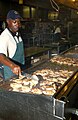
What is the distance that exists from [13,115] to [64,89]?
586 millimetres

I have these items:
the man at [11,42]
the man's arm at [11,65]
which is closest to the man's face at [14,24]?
the man at [11,42]

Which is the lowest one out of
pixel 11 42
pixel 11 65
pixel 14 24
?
pixel 11 65

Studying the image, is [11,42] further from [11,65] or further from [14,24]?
[11,65]

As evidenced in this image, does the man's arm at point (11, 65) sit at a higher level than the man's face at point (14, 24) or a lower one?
lower

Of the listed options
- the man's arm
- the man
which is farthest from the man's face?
the man's arm

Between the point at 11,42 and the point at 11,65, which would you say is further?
the point at 11,42

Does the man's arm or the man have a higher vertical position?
the man

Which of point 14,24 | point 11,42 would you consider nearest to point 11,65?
point 11,42

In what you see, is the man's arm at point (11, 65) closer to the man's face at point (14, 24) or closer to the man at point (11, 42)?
the man at point (11, 42)

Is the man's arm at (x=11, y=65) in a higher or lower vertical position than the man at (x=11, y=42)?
lower

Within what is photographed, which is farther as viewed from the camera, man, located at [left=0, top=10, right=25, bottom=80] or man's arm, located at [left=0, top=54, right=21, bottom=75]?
man, located at [left=0, top=10, right=25, bottom=80]

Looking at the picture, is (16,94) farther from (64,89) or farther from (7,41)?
(7,41)

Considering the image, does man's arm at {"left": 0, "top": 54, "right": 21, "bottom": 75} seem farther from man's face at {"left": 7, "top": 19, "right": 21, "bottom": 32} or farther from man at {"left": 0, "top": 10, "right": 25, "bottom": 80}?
man's face at {"left": 7, "top": 19, "right": 21, "bottom": 32}

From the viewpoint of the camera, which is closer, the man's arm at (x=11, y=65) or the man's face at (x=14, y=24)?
the man's arm at (x=11, y=65)
